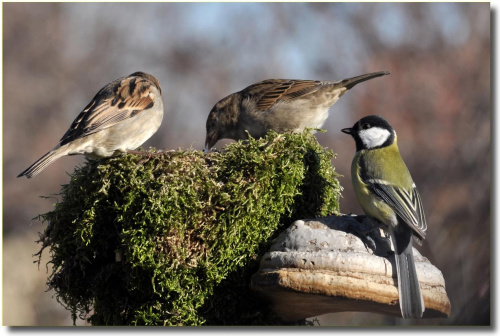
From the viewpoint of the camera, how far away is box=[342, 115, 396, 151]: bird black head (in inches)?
131

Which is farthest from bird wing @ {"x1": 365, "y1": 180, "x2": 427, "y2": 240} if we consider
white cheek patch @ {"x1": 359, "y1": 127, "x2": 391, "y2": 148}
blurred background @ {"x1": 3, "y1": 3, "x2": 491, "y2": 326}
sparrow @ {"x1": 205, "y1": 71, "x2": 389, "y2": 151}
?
sparrow @ {"x1": 205, "y1": 71, "x2": 389, "y2": 151}

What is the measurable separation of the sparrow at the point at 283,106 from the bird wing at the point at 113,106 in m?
0.69

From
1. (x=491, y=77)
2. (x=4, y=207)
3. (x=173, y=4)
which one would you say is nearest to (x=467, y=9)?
(x=491, y=77)

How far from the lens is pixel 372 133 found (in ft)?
10.9

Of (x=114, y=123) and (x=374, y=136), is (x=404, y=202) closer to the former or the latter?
(x=374, y=136)

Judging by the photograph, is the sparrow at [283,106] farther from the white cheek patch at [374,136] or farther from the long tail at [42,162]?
the long tail at [42,162]

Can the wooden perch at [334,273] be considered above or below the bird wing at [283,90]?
below

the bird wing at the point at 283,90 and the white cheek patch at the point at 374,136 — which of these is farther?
the bird wing at the point at 283,90

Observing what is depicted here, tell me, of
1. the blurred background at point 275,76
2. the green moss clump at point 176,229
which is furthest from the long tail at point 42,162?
the blurred background at point 275,76

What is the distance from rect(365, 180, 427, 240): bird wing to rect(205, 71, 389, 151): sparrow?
3.67ft

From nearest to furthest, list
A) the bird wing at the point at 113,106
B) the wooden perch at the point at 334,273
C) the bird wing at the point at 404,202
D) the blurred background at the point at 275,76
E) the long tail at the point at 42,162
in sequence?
1. the wooden perch at the point at 334,273
2. the bird wing at the point at 404,202
3. the long tail at the point at 42,162
4. the bird wing at the point at 113,106
5. the blurred background at the point at 275,76

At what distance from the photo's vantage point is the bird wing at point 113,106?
342 centimetres

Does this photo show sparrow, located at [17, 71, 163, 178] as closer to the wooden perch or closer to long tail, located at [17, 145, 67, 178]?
long tail, located at [17, 145, 67, 178]

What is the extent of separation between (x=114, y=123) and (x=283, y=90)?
1248mm
